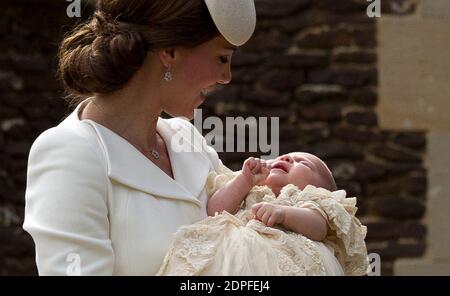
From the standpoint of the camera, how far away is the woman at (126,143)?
2.98 m

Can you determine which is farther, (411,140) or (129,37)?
(411,140)

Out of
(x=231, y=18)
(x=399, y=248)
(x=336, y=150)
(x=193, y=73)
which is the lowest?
(x=399, y=248)

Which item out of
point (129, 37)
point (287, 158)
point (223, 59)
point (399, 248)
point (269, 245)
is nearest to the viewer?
point (269, 245)

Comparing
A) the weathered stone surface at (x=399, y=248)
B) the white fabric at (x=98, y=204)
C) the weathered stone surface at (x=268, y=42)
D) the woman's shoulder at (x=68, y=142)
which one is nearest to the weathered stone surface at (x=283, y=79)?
the weathered stone surface at (x=268, y=42)

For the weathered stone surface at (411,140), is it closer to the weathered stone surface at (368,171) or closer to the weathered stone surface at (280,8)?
the weathered stone surface at (368,171)

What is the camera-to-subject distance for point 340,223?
3.28 meters

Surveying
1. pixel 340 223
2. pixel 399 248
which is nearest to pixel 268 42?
pixel 399 248

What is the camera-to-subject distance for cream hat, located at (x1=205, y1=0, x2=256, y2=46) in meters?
3.19

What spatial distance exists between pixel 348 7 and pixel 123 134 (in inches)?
120

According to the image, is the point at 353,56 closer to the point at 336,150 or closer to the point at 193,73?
the point at 336,150

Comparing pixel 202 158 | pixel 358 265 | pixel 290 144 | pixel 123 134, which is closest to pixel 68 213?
pixel 123 134

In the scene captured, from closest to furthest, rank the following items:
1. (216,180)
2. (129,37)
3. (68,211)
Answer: (68,211)
(129,37)
(216,180)

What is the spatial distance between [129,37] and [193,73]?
20cm

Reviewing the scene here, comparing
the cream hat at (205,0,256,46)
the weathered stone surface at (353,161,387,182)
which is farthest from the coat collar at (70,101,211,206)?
the weathered stone surface at (353,161,387,182)
